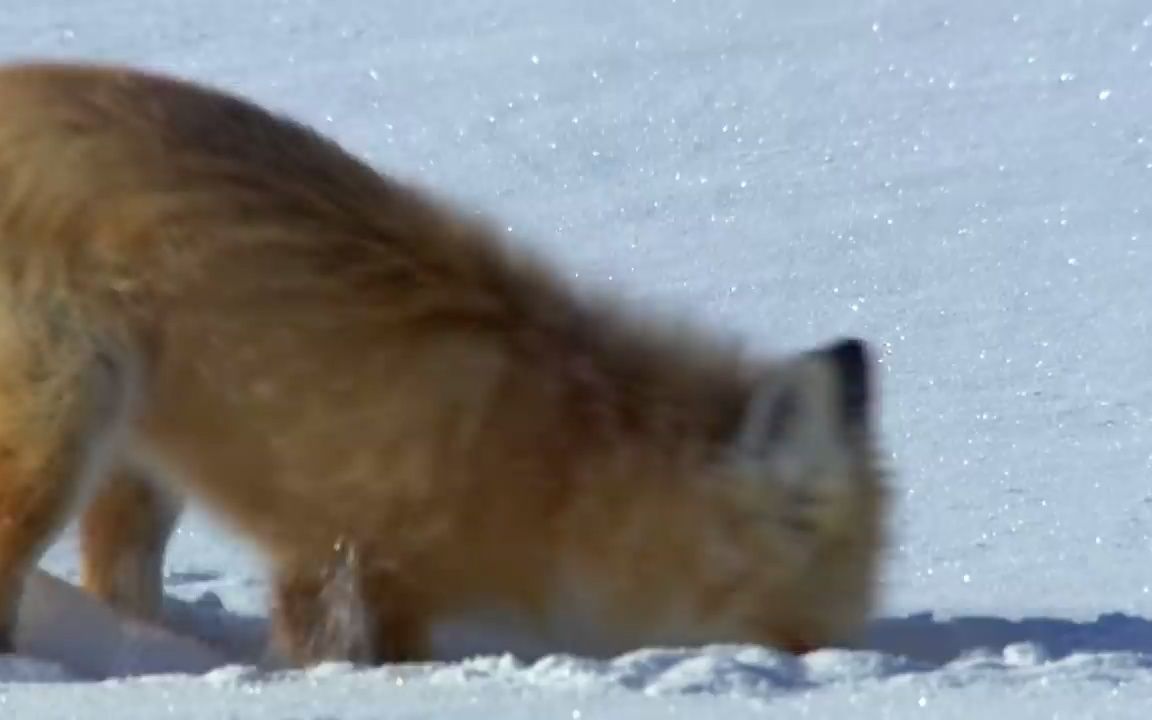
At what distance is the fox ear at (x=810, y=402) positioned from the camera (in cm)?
551

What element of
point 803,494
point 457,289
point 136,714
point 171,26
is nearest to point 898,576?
point 803,494

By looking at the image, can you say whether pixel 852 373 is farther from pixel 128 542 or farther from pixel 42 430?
pixel 128 542

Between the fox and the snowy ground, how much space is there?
1.46ft

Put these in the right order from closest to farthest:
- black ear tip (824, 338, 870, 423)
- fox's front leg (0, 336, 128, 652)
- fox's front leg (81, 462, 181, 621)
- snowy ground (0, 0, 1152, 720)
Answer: snowy ground (0, 0, 1152, 720) → black ear tip (824, 338, 870, 423) → fox's front leg (0, 336, 128, 652) → fox's front leg (81, 462, 181, 621)

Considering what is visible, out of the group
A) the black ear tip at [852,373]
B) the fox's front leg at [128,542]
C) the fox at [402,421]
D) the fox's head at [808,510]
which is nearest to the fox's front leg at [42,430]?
the fox at [402,421]

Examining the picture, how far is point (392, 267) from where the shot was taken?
590cm

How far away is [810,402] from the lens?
5.62 meters

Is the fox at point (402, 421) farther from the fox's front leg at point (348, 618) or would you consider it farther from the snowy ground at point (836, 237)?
the snowy ground at point (836, 237)

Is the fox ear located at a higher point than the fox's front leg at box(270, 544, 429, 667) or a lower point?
higher

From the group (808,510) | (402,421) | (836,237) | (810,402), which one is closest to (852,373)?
(810,402)

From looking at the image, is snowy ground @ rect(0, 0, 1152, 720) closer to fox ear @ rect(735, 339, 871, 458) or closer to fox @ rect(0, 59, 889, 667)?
fox @ rect(0, 59, 889, 667)

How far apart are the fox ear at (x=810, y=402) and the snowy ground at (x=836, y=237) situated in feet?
2.03

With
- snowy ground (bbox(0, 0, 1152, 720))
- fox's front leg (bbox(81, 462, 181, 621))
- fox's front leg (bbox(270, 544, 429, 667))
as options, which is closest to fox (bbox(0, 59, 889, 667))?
fox's front leg (bbox(270, 544, 429, 667))

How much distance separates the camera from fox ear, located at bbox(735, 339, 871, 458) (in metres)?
5.51
